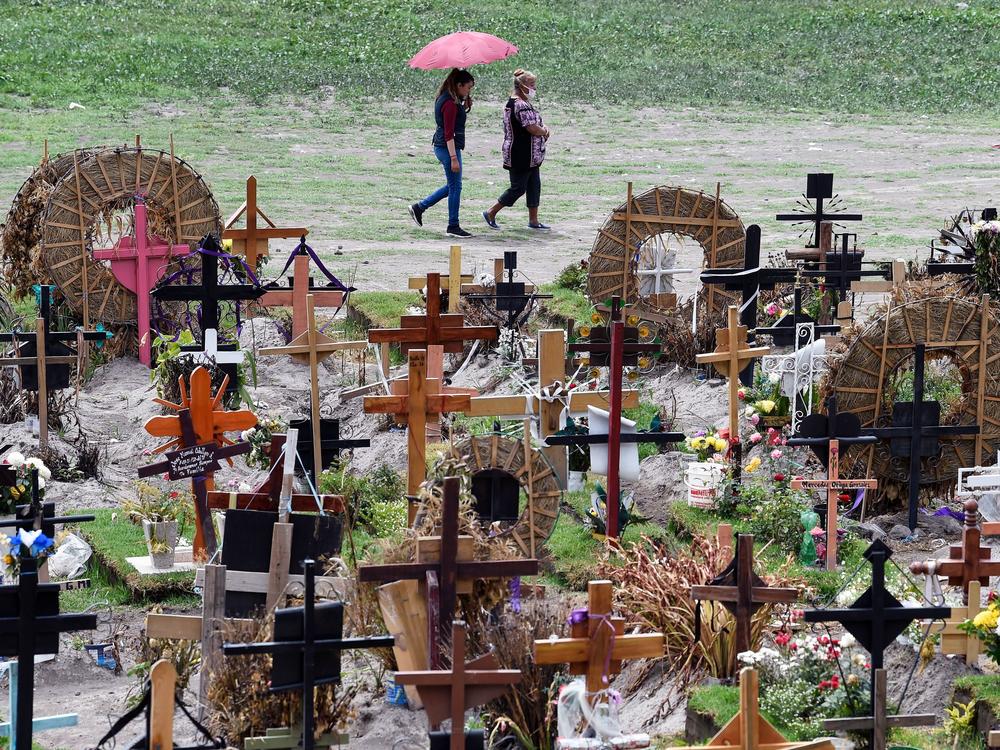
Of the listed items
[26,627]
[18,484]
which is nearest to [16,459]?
[18,484]

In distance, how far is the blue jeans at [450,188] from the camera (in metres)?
19.3

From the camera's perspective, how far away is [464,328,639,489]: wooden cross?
11.4 metres

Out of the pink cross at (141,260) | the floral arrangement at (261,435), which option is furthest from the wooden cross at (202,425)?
the pink cross at (141,260)

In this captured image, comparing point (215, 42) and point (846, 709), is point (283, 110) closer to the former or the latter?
point (215, 42)

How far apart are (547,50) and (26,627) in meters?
29.8

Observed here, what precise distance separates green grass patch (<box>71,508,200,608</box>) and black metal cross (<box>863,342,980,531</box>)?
4341 millimetres

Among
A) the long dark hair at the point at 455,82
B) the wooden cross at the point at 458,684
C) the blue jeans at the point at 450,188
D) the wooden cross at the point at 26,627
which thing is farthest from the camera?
the blue jeans at the point at 450,188

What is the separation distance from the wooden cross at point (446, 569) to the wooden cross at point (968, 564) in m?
1.98

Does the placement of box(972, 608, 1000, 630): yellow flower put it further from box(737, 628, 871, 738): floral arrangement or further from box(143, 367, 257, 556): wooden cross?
box(143, 367, 257, 556): wooden cross

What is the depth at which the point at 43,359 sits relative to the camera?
13.0 meters

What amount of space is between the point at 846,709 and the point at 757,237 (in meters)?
7.34

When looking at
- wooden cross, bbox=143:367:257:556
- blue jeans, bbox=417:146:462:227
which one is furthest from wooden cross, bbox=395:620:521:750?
blue jeans, bbox=417:146:462:227

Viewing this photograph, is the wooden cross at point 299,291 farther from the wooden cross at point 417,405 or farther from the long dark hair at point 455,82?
the wooden cross at point 417,405

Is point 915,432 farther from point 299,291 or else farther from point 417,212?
point 417,212
